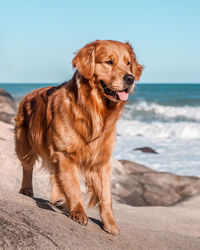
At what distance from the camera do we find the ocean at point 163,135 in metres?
12.8

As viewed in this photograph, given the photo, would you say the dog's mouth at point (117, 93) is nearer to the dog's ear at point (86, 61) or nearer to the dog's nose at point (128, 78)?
the dog's nose at point (128, 78)

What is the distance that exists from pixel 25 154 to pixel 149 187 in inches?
150

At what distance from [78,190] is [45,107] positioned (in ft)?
3.61

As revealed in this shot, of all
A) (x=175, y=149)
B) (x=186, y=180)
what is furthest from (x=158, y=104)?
(x=186, y=180)

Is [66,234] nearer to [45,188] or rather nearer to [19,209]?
[19,209]

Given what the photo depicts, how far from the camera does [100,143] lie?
3922 mm

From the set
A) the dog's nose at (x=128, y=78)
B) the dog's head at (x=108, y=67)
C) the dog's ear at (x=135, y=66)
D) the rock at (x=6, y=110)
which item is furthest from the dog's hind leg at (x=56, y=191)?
the rock at (x=6, y=110)

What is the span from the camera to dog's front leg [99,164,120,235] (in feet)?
12.2

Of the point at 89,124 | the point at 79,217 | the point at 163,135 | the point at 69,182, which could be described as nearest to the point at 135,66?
the point at 89,124

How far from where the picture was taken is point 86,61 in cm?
386

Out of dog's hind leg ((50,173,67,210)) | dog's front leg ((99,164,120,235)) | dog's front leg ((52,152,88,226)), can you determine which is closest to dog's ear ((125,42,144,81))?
dog's front leg ((99,164,120,235))

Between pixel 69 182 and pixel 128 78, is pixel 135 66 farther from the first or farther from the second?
pixel 69 182

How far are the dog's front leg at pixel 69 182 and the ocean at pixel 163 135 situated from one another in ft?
4.53

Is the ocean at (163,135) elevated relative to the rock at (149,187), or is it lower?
lower
